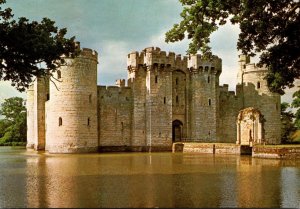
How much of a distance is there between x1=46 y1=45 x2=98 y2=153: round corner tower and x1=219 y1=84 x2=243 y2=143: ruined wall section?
14.3 m

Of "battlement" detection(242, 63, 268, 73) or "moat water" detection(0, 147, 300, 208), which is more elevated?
"battlement" detection(242, 63, 268, 73)

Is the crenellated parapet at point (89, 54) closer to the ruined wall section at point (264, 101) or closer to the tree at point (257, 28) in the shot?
the ruined wall section at point (264, 101)

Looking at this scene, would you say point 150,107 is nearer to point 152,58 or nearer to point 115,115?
point 115,115

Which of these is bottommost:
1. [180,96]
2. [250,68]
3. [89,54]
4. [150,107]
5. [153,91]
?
[150,107]

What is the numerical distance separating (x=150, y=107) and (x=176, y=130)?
19.0 feet

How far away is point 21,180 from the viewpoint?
15.4m

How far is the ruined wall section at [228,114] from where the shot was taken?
42.8 metres

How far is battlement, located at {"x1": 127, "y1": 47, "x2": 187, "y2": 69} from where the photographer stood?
38.0 metres

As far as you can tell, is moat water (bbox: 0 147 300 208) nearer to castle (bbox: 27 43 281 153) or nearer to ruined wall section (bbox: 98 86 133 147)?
castle (bbox: 27 43 281 153)

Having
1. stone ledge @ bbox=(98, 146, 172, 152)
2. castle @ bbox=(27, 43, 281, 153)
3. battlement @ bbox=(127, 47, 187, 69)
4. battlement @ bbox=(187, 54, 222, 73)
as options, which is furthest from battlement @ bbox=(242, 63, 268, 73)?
stone ledge @ bbox=(98, 146, 172, 152)

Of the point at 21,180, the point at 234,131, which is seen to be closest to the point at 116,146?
the point at 234,131

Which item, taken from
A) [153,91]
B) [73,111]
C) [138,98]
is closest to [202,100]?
[153,91]

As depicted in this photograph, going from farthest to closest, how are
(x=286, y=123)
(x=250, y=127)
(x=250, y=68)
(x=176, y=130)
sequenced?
1. (x=286, y=123)
2. (x=250, y=68)
3. (x=176, y=130)
4. (x=250, y=127)

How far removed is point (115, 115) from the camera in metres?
38.3
